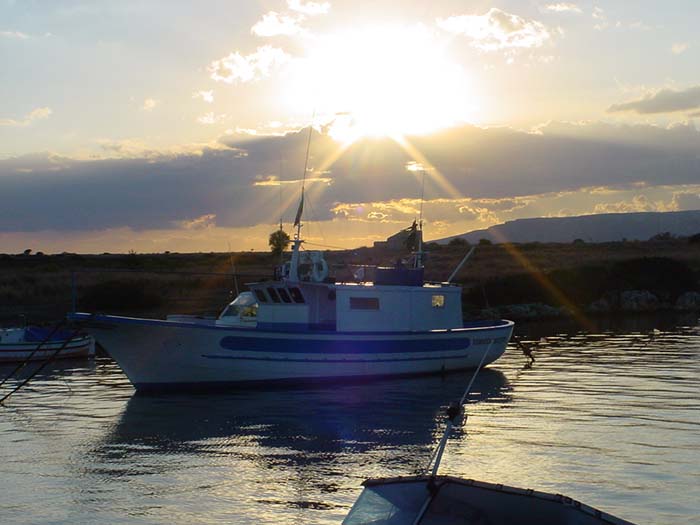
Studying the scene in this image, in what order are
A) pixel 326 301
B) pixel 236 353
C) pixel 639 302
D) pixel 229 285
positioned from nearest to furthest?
pixel 236 353, pixel 326 301, pixel 639 302, pixel 229 285

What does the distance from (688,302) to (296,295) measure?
40554mm

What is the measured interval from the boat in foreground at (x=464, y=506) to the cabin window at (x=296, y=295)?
715 inches

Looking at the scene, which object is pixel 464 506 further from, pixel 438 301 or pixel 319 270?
pixel 438 301

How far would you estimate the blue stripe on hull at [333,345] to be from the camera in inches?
1017

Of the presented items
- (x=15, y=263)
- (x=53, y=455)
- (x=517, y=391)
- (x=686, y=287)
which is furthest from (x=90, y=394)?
(x=15, y=263)

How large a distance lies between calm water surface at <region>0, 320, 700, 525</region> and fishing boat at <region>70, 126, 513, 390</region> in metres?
0.81

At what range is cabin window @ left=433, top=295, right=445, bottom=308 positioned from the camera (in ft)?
99.5

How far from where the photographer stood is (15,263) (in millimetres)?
96500

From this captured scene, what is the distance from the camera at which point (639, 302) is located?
60.1 m

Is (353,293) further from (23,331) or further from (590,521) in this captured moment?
(590,521)

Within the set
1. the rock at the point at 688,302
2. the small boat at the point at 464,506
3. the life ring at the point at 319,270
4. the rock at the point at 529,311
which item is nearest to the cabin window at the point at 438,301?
the life ring at the point at 319,270

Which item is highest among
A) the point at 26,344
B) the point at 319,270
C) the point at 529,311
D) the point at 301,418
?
the point at 319,270

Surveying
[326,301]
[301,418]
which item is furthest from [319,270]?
[301,418]

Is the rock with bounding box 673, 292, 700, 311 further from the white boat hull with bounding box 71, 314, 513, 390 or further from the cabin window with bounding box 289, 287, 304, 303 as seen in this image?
the cabin window with bounding box 289, 287, 304, 303
